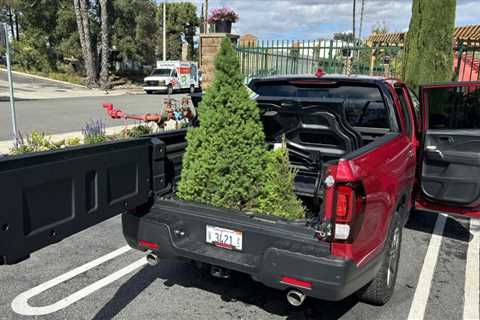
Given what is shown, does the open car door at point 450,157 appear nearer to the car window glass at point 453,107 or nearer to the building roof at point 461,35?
the car window glass at point 453,107

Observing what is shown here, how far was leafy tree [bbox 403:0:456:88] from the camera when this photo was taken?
965cm

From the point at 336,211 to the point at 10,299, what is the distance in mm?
2765

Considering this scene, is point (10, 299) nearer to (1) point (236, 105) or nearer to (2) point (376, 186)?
(1) point (236, 105)

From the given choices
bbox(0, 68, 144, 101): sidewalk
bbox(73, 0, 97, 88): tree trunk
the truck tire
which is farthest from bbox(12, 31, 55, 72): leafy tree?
the truck tire

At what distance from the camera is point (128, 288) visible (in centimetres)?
363

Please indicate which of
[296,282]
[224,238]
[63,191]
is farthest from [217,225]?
[63,191]

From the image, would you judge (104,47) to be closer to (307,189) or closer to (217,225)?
(307,189)

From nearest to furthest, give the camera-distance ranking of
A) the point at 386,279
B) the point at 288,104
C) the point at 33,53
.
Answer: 1. the point at 386,279
2. the point at 288,104
3. the point at 33,53

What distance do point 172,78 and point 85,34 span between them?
6745 millimetres

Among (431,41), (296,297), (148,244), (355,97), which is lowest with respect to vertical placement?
(296,297)

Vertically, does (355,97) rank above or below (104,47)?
below

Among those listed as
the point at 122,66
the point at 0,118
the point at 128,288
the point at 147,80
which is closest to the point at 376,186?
the point at 128,288

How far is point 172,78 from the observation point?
102 ft

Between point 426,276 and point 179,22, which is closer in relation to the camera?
point 426,276
